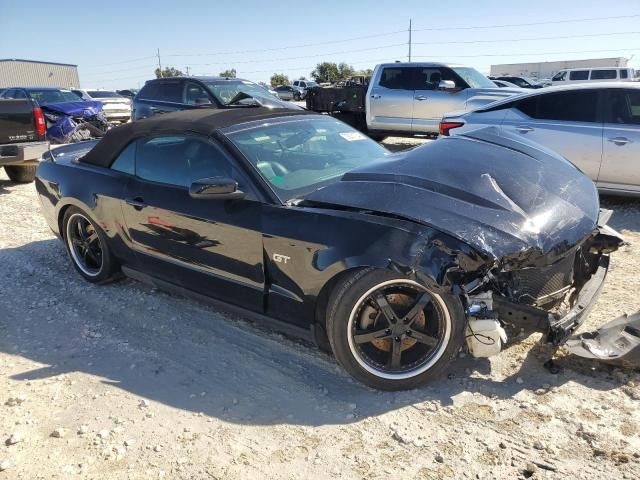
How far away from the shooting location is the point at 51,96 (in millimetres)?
15203

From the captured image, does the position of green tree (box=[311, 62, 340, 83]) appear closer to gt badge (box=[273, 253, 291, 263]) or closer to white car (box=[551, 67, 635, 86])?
white car (box=[551, 67, 635, 86])

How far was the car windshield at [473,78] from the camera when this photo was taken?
9.98 m

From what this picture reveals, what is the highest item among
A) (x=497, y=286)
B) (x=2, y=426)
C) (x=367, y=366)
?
(x=497, y=286)

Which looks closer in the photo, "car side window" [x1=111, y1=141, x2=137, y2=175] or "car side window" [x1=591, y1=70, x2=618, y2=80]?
"car side window" [x1=111, y1=141, x2=137, y2=175]

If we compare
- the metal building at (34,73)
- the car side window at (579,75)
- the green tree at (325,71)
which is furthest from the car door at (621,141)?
the green tree at (325,71)

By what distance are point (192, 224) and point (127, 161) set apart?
104 centimetres

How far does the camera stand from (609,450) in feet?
7.43

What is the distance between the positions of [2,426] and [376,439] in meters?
2.02

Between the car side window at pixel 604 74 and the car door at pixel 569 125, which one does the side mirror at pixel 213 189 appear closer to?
the car door at pixel 569 125

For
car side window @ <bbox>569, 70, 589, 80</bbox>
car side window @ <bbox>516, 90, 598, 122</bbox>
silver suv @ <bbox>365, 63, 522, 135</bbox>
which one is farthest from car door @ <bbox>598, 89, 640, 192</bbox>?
car side window @ <bbox>569, 70, 589, 80</bbox>

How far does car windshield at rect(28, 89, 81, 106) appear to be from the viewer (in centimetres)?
1500

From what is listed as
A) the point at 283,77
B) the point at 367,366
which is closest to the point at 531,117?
the point at 367,366

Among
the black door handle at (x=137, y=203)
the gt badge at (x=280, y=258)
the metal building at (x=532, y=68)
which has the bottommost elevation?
the gt badge at (x=280, y=258)

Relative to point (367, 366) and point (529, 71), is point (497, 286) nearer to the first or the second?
point (367, 366)
